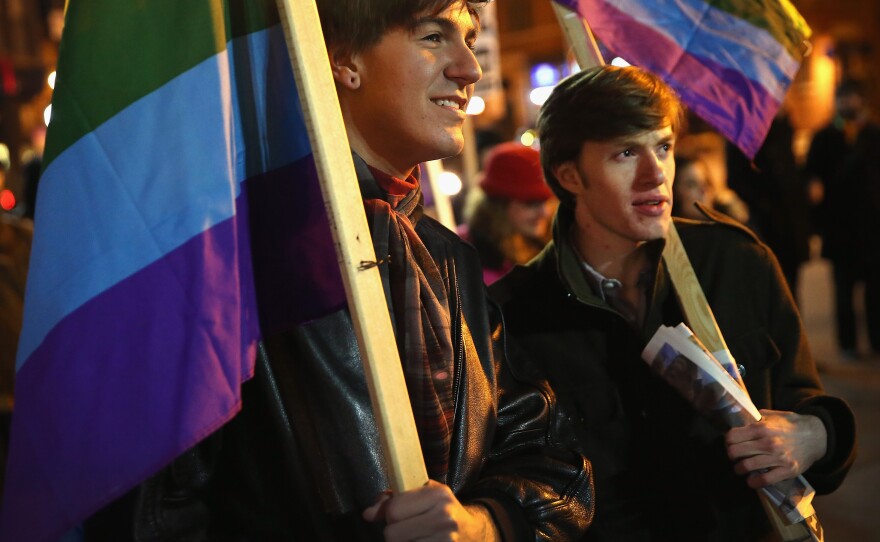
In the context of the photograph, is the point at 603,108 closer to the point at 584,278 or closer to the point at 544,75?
the point at 584,278

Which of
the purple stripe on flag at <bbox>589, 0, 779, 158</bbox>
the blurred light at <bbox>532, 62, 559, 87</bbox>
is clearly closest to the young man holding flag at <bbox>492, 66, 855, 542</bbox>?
the purple stripe on flag at <bbox>589, 0, 779, 158</bbox>

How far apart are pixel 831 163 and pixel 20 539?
8566 millimetres

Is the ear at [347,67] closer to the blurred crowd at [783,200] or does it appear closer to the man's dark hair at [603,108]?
the man's dark hair at [603,108]

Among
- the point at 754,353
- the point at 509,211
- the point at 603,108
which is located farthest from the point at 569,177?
the point at 509,211

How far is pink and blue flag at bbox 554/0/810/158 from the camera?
2.81 metres

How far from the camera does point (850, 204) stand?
8539 millimetres

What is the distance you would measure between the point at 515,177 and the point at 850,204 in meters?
4.42

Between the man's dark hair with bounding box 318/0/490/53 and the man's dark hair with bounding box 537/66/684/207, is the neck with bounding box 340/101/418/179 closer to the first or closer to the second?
the man's dark hair with bounding box 318/0/490/53

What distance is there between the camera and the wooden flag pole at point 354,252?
158 centimetres

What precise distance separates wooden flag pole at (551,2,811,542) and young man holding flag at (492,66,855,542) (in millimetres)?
51

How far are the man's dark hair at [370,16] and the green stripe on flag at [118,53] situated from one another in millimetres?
303

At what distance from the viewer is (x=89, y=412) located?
156 cm

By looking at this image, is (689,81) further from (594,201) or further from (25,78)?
(25,78)

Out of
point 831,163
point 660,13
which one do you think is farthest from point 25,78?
point 660,13
